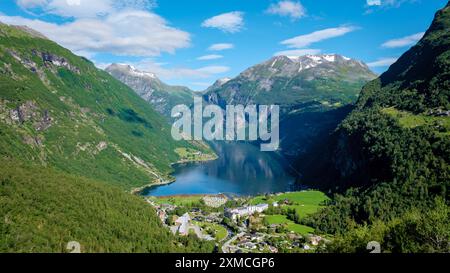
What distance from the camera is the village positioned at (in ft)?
284

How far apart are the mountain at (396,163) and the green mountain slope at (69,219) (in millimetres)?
40118

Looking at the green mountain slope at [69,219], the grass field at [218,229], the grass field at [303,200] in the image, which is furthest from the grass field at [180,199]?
the green mountain slope at [69,219]

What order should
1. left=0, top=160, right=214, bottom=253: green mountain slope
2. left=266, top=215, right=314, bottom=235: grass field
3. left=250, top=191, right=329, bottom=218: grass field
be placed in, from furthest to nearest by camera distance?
left=250, top=191, right=329, bottom=218: grass field, left=266, top=215, right=314, bottom=235: grass field, left=0, top=160, right=214, bottom=253: green mountain slope

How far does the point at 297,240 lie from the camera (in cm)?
8956

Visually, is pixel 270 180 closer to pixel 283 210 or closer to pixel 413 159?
pixel 283 210

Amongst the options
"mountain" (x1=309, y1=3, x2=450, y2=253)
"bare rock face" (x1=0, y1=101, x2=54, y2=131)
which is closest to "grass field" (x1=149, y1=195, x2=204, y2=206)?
"mountain" (x1=309, y1=3, x2=450, y2=253)

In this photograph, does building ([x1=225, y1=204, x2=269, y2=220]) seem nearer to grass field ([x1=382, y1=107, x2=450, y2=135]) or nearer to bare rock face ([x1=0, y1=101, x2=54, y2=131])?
grass field ([x1=382, y1=107, x2=450, y2=135])

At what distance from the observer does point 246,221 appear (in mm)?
107750

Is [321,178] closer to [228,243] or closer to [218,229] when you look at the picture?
[218,229]

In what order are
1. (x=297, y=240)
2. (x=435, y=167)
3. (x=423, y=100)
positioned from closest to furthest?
(x=297, y=240) < (x=435, y=167) < (x=423, y=100)

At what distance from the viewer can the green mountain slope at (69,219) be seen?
226ft

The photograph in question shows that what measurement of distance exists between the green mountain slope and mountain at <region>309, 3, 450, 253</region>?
132ft
